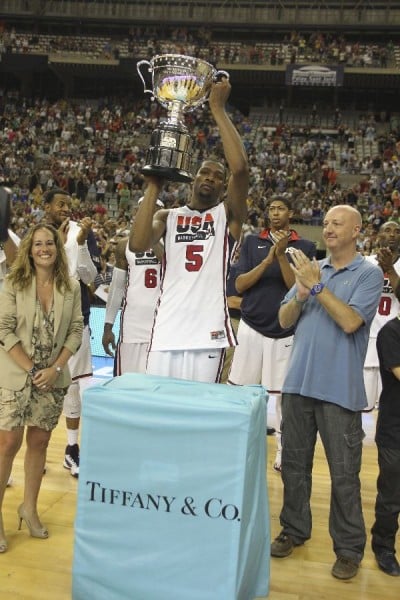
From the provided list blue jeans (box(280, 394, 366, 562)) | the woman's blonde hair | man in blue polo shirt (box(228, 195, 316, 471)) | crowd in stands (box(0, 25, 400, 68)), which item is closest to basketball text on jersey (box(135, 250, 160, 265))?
man in blue polo shirt (box(228, 195, 316, 471))

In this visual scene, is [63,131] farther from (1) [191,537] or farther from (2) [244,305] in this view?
(1) [191,537]

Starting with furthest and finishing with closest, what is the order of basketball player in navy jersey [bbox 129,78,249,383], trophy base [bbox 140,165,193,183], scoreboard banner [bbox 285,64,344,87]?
scoreboard banner [bbox 285,64,344,87] → basketball player in navy jersey [bbox 129,78,249,383] → trophy base [bbox 140,165,193,183]

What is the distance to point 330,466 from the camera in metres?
3.20

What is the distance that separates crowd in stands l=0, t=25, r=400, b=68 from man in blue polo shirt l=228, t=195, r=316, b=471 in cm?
2335

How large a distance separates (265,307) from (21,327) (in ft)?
5.92

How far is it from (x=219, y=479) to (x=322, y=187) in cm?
1936

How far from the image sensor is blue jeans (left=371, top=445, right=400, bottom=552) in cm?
324

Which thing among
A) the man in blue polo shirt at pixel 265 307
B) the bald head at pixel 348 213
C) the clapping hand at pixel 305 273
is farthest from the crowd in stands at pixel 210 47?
the clapping hand at pixel 305 273

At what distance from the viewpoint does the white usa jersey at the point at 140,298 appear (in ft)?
14.4

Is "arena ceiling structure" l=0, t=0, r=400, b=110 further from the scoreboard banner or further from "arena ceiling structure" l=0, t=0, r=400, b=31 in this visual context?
the scoreboard banner

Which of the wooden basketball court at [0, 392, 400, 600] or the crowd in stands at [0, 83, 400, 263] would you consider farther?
the crowd in stands at [0, 83, 400, 263]

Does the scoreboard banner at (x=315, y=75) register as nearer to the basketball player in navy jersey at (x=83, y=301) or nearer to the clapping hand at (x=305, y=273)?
the basketball player in navy jersey at (x=83, y=301)

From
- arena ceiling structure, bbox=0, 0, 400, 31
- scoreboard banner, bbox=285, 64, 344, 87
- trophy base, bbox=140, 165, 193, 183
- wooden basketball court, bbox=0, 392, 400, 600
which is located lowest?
wooden basketball court, bbox=0, 392, 400, 600

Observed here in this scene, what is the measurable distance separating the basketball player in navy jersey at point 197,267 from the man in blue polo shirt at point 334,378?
1.26 ft
